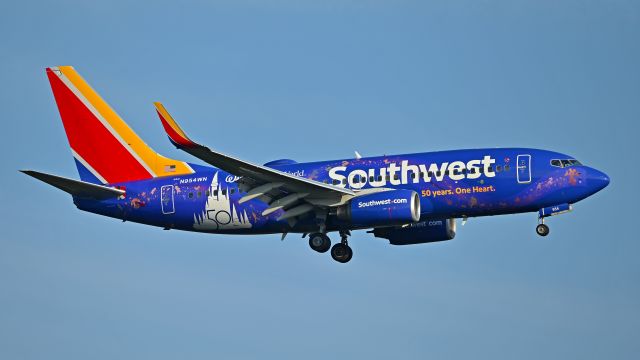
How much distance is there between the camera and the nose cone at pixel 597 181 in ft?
181

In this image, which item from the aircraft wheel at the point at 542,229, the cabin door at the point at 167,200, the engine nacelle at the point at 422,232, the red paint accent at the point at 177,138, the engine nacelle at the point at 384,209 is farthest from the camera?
the engine nacelle at the point at 422,232

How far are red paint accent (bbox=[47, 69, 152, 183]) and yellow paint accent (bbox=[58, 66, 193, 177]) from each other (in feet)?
1.43

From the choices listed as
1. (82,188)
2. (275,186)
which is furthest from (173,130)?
(82,188)

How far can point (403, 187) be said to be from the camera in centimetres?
5638

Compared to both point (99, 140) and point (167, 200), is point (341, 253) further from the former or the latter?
point (99, 140)

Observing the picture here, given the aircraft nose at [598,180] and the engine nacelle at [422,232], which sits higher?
the aircraft nose at [598,180]

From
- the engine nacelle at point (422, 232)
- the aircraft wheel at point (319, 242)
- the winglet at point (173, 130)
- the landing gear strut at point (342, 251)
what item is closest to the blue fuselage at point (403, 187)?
the aircraft wheel at point (319, 242)

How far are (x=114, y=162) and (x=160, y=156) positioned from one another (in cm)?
234

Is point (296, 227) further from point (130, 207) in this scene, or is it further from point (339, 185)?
point (130, 207)

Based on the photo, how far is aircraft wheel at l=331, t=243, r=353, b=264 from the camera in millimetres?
59656

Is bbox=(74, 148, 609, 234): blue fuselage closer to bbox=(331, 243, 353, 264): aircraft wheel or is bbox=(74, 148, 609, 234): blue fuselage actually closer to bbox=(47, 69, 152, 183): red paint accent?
bbox=(47, 69, 152, 183): red paint accent

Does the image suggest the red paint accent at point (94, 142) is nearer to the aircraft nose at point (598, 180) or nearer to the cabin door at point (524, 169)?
the cabin door at point (524, 169)

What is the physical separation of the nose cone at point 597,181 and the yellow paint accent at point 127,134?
19.6 metres

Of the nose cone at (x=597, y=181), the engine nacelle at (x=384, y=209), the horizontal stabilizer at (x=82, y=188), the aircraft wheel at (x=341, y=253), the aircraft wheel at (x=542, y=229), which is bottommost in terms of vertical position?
the aircraft wheel at (x=341, y=253)
